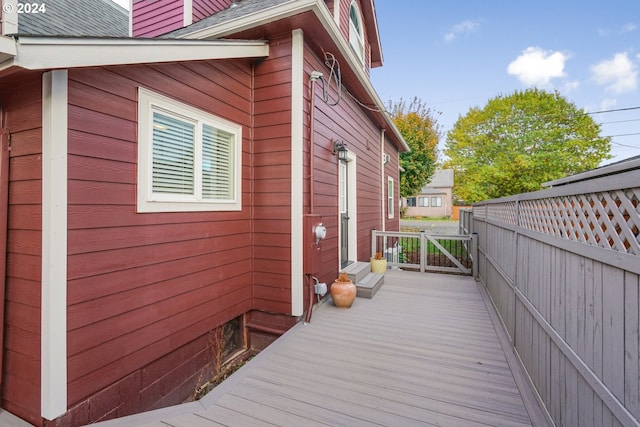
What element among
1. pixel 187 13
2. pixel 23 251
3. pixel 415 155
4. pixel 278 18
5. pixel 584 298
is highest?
pixel 187 13

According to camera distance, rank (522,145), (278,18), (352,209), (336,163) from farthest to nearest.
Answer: (522,145) < (352,209) < (336,163) < (278,18)

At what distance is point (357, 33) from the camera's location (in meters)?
6.78

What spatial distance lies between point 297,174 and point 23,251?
94.9 inches

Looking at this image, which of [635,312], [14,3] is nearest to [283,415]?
[635,312]

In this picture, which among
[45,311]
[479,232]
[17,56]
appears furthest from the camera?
[479,232]

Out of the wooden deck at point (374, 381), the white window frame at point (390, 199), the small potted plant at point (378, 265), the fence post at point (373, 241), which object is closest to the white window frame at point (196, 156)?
the wooden deck at point (374, 381)

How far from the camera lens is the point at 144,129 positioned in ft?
8.23

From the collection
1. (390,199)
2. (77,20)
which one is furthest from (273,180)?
(390,199)

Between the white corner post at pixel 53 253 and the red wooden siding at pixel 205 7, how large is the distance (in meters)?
3.60

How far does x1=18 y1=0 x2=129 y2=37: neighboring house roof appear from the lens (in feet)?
9.52

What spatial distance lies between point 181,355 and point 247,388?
3.06ft

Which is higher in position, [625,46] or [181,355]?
[625,46]

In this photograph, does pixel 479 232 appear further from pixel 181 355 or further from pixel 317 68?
pixel 181 355

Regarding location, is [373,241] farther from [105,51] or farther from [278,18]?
[105,51]
